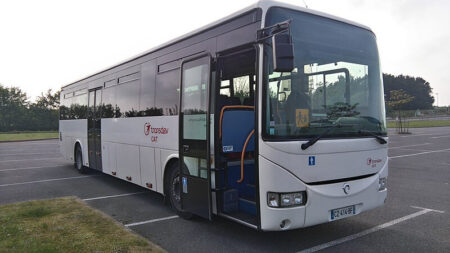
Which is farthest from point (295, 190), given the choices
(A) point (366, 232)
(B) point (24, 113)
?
(B) point (24, 113)

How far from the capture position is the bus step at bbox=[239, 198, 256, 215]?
475 cm

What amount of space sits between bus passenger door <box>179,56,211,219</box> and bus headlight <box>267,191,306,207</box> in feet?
3.86

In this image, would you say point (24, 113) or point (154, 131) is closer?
point (154, 131)

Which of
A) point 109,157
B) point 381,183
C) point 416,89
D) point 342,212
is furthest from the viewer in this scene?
point 416,89

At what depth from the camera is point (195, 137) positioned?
5.45m

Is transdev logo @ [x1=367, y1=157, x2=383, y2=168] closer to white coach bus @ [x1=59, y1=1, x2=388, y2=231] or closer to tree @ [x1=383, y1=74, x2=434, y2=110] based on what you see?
white coach bus @ [x1=59, y1=1, x2=388, y2=231]

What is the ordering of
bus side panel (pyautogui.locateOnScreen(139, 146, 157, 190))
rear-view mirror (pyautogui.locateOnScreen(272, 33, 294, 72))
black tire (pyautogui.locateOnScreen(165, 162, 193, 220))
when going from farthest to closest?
bus side panel (pyautogui.locateOnScreen(139, 146, 157, 190)), black tire (pyautogui.locateOnScreen(165, 162, 193, 220)), rear-view mirror (pyautogui.locateOnScreen(272, 33, 294, 72))

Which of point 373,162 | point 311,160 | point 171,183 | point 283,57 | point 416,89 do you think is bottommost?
point 171,183

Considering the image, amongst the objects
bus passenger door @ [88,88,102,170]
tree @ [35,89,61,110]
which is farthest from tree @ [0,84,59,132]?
bus passenger door @ [88,88,102,170]

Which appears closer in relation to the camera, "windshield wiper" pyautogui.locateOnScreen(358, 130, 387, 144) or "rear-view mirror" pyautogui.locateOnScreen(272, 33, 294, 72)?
"rear-view mirror" pyautogui.locateOnScreen(272, 33, 294, 72)

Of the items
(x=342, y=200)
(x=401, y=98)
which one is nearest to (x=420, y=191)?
(x=342, y=200)

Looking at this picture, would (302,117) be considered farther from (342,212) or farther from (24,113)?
(24,113)

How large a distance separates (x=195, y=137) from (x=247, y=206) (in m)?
1.37

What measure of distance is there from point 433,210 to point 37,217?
7233mm
